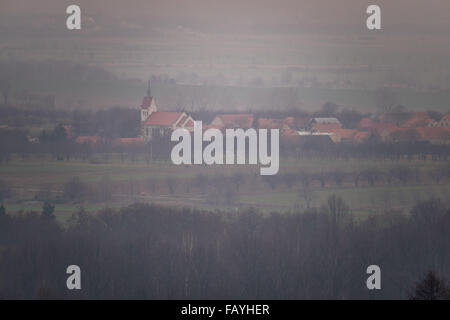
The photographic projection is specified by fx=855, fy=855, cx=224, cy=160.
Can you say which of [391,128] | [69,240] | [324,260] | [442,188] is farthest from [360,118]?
[69,240]

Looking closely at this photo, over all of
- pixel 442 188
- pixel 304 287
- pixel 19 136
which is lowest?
pixel 304 287

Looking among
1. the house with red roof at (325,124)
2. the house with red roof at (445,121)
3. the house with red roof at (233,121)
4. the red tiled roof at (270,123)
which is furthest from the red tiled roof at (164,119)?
the house with red roof at (445,121)

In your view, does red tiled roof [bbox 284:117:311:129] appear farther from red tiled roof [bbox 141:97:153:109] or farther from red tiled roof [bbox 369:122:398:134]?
red tiled roof [bbox 141:97:153:109]

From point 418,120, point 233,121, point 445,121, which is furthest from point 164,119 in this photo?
point 445,121

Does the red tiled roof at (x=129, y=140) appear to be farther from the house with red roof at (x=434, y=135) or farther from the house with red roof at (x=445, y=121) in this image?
the house with red roof at (x=445, y=121)

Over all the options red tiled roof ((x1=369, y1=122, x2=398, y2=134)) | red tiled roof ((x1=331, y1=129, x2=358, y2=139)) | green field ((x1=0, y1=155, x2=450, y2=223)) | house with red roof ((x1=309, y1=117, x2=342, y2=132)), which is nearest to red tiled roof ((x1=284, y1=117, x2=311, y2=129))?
house with red roof ((x1=309, y1=117, x2=342, y2=132))

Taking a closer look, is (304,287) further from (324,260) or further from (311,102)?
(311,102)
